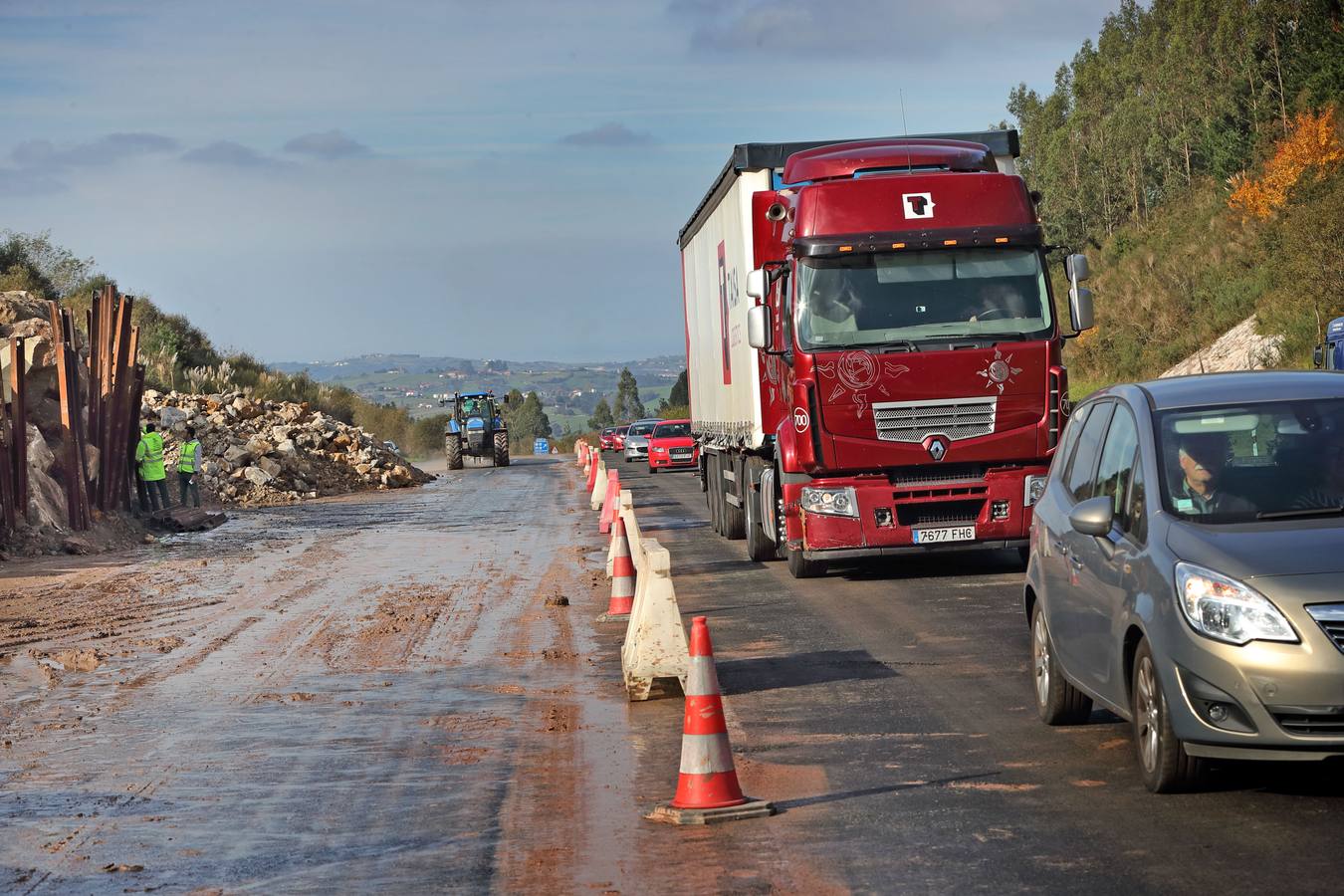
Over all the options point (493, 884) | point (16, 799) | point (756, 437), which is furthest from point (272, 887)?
point (756, 437)

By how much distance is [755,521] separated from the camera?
18.4 meters

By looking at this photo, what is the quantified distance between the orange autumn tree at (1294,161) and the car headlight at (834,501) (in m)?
37.4

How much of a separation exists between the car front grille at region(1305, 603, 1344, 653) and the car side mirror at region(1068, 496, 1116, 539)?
1100 millimetres

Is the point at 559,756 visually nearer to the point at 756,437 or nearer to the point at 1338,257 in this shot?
the point at 756,437

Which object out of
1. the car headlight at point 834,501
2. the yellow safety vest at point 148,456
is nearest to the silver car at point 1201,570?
the car headlight at point 834,501

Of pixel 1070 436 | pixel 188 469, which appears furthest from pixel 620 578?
pixel 188 469

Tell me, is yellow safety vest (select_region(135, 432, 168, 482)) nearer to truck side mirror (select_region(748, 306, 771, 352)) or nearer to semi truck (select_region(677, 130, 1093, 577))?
semi truck (select_region(677, 130, 1093, 577))

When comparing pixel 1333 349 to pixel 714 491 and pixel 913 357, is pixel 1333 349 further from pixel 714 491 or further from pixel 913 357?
pixel 913 357

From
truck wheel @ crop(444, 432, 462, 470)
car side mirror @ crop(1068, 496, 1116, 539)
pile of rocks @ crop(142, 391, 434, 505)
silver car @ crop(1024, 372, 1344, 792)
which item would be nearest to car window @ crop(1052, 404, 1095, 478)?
silver car @ crop(1024, 372, 1344, 792)

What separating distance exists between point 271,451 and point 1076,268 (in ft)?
110

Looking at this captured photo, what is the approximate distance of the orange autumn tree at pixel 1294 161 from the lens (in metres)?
49.8

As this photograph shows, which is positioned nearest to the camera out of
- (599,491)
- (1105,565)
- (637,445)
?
(1105,565)

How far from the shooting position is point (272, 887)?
6.09 m

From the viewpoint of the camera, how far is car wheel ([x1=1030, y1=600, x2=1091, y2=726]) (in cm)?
827
